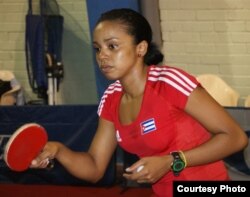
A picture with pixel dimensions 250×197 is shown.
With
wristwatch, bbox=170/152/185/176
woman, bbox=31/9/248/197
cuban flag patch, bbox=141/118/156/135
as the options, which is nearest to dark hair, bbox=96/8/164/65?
woman, bbox=31/9/248/197

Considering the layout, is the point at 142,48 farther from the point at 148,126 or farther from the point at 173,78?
the point at 148,126

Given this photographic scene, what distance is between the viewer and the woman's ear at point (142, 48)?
5.94ft

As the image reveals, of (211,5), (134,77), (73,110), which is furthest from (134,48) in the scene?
(211,5)

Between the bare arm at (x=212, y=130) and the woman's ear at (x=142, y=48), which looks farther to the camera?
the woman's ear at (x=142, y=48)

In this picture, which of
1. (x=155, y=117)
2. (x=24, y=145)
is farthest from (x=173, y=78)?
(x=24, y=145)

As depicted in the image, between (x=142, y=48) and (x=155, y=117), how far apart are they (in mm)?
263

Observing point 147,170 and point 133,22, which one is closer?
point 147,170

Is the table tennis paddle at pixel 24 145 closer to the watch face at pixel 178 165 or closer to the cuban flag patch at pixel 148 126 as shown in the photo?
the cuban flag patch at pixel 148 126

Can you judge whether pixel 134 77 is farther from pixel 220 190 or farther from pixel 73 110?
pixel 73 110

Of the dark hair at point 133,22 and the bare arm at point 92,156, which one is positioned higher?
the dark hair at point 133,22

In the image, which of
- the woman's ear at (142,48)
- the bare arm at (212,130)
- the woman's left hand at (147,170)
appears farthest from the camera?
the woman's ear at (142,48)

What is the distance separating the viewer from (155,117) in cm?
172

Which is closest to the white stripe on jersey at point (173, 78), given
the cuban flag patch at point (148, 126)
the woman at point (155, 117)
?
the woman at point (155, 117)

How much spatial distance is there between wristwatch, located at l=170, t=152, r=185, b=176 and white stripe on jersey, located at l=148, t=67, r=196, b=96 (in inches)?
8.0
